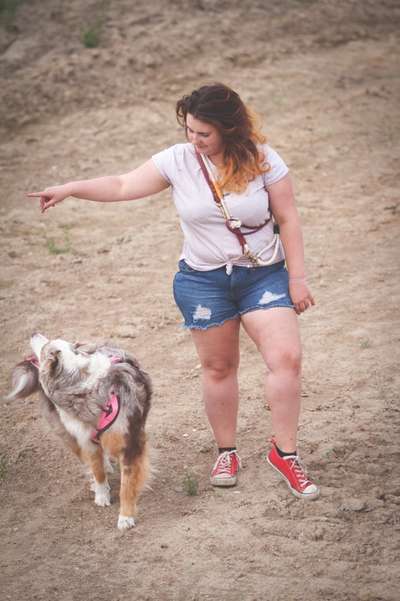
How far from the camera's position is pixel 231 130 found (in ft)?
11.3

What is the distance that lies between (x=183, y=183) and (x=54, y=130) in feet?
21.9

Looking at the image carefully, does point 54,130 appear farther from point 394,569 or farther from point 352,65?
point 394,569

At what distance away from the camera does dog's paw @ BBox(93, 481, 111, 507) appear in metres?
4.19

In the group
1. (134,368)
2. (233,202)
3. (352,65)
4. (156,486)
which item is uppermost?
(233,202)

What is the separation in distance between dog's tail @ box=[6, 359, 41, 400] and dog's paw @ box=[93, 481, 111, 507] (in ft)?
2.23

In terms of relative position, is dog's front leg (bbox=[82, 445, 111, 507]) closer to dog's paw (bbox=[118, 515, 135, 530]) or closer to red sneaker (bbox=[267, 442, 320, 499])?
dog's paw (bbox=[118, 515, 135, 530])

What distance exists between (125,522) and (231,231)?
1.64 metres

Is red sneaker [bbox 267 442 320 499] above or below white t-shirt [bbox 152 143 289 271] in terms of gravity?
below

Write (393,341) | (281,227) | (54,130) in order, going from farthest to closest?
(54,130), (393,341), (281,227)

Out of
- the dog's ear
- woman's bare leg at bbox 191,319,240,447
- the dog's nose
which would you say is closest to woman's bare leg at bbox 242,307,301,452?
woman's bare leg at bbox 191,319,240,447

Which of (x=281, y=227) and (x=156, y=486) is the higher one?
(x=281, y=227)

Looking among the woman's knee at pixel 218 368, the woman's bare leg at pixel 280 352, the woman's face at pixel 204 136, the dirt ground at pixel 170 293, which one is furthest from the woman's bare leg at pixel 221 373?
the woman's face at pixel 204 136

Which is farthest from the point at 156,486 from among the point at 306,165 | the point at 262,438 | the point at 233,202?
the point at 306,165

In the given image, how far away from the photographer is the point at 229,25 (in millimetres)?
11547
